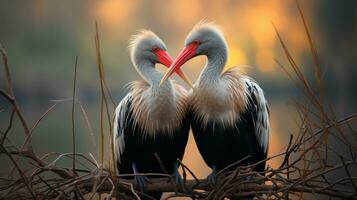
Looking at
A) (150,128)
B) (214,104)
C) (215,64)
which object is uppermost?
(215,64)

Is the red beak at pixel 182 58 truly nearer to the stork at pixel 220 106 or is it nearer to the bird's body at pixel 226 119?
the stork at pixel 220 106

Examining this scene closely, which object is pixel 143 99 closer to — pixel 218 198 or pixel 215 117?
pixel 215 117

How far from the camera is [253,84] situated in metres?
2.49

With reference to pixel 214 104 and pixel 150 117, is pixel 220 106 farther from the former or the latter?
pixel 150 117

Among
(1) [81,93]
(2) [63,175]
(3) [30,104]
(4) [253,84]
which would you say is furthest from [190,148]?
(2) [63,175]

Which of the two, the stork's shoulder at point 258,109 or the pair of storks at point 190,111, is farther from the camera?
the stork's shoulder at point 258,109

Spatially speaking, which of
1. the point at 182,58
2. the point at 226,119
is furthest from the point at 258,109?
the point at 182,58

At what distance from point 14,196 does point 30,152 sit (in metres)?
0.12

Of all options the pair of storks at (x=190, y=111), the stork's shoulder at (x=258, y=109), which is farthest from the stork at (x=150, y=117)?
the stork's shoulder at (x=258, y=109)

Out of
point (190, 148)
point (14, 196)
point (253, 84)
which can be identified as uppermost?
point (253, 84)

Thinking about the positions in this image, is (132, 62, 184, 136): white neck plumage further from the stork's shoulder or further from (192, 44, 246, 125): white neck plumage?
the stork's shoulder

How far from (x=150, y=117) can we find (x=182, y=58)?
0.82 feet

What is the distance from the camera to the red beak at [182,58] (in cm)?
227

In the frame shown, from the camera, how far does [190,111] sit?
2.35m
